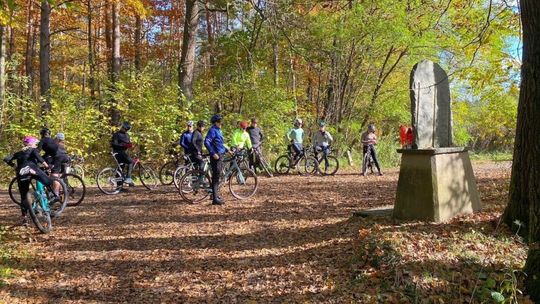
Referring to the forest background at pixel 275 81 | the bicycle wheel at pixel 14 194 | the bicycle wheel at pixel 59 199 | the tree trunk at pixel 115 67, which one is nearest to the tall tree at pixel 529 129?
the forest background at pixel 275 81

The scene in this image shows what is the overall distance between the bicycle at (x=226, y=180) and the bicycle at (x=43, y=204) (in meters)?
2.42

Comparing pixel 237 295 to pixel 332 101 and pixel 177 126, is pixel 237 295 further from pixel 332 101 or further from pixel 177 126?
pixel 332 101

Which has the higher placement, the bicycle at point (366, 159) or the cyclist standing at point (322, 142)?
the cyclist standing at point (322, 142)

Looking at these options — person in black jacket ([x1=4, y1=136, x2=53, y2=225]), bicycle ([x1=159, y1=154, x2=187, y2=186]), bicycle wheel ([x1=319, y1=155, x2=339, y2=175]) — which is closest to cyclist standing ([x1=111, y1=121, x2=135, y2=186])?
bicycle ([x1=159, y1=154, x2=187, y2=186])

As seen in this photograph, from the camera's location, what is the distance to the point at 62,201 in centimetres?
896

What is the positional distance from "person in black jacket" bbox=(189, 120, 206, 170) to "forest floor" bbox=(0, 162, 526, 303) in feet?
7.49

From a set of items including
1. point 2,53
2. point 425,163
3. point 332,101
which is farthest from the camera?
point 332,101

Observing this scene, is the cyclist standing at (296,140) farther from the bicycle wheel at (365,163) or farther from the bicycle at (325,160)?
the bicycle wheel at (365,163)

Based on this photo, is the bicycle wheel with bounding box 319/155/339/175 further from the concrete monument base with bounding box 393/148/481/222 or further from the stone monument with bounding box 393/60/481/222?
the concrete monument base with bounding box 393/148/481/222

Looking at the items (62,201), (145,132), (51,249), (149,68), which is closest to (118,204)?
(62,201)

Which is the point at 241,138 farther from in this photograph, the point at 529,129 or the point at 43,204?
the point at 529,129

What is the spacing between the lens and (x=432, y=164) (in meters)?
6.41

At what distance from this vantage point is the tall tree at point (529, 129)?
5062 mm

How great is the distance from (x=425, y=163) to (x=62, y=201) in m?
6.83
